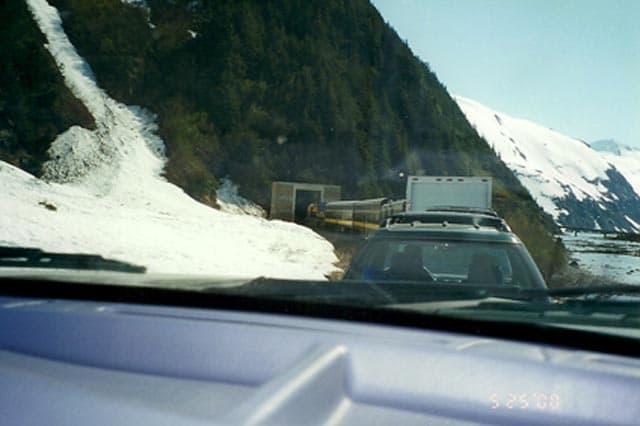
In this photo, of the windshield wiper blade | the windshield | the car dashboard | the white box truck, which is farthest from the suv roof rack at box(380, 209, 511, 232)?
the white box truck

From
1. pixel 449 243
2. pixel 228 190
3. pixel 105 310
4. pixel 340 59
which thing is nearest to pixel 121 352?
pixel 105 310

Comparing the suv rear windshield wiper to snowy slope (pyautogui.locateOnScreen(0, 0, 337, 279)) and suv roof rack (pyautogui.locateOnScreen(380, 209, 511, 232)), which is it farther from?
suv roof rack (pyautogui.locateOnScreen(380, 209, 511, 232))

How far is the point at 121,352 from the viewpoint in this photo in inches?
65.7

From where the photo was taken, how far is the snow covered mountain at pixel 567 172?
436 centimetres

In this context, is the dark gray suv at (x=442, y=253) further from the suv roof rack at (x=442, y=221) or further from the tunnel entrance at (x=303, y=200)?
the tunnel entrance at (x=303, y=200)

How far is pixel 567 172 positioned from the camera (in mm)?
5410

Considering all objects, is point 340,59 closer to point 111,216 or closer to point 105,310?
point 111,216

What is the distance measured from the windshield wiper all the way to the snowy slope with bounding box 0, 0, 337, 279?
4.72 ft

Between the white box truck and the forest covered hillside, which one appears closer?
the forest covered hillside

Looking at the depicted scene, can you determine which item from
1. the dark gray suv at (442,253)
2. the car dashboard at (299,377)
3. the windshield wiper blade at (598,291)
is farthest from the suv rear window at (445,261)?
the car dashboard at (299,377)

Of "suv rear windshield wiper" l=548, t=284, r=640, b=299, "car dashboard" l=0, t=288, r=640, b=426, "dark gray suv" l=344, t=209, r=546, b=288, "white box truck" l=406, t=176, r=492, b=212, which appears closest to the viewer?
"car dashboard" l=0, t=288, r=640, b=426

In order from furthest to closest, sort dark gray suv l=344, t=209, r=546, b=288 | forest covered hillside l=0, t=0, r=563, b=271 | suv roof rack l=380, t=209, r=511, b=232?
forest covered hillside l=0, t=0, r=563, b=271, suv roof rack l=380, t=209, r=511, b=232, dark gray suv l=344, t=209, r=546, b=288

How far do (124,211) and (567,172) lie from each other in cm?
414

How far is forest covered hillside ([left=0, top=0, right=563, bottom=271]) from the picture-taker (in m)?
6.38
